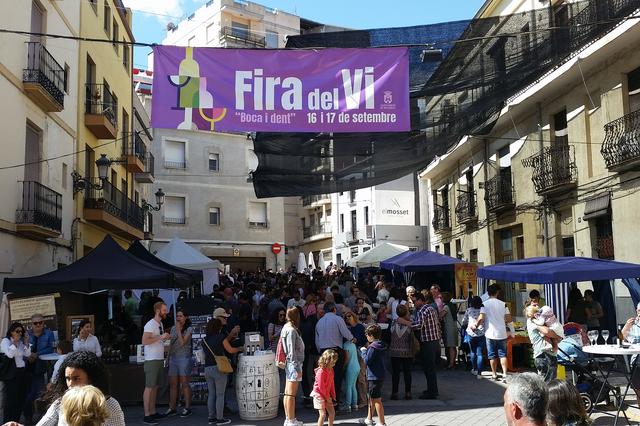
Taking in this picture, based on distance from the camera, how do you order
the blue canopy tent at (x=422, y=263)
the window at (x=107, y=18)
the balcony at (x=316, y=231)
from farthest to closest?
the balcony at (x=316, y=231)
the window at (x=107, y=18)
the blue canopy tent at (x=422, y=263)

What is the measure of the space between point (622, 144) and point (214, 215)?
2935cm

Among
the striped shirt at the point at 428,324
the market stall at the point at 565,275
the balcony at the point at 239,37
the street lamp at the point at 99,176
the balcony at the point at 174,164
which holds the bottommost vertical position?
the striped shirt at the point at 428,324

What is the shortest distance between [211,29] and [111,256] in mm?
37471

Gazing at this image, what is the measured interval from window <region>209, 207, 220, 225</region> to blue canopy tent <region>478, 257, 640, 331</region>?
2870 centimetres

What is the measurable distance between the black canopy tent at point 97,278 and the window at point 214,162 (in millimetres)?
28050

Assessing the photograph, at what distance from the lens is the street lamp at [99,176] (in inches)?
637

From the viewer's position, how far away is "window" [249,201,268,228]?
4062 cm

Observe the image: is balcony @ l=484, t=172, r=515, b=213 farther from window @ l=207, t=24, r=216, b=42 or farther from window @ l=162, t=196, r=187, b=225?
window @ l=207, t=24, r=216, b=42

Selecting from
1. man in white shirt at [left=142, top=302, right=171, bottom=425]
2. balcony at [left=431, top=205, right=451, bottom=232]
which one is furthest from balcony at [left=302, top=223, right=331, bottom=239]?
man in white shirt at [left=142, top=302, right=171, bottom=425]

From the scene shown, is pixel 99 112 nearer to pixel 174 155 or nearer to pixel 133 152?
pixel 133 152

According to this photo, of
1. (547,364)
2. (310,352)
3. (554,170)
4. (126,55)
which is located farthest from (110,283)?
Result: (126,55)

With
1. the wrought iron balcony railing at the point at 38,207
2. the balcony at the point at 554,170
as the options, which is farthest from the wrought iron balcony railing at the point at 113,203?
the balcony at the point at 554,170

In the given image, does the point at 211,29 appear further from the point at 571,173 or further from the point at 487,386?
the point at 487,386

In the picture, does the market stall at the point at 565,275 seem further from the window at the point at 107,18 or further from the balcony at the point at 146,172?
the balcony at the point at 146,172
